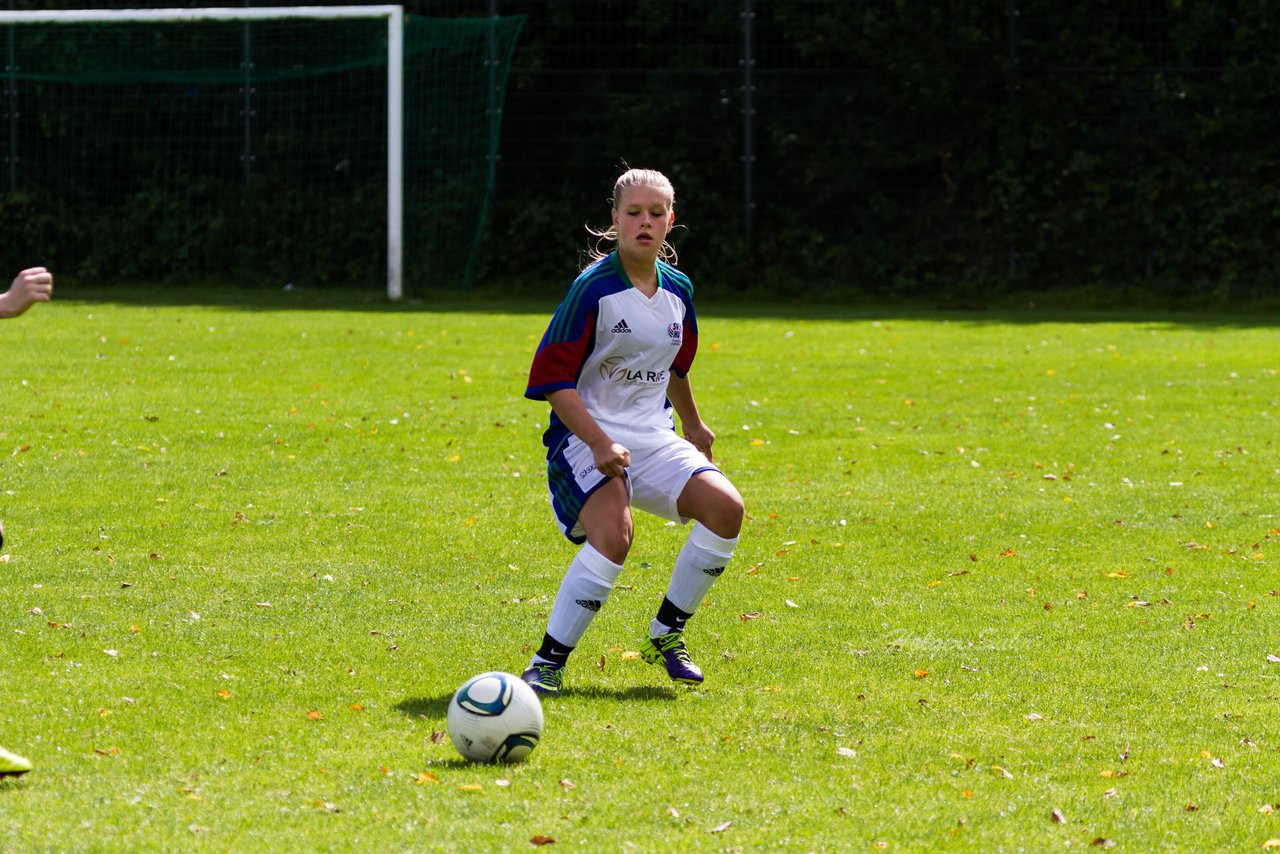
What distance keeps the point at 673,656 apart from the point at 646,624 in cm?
80

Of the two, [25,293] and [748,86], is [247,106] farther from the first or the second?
[25,293]

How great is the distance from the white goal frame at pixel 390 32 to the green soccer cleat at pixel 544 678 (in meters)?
16.6

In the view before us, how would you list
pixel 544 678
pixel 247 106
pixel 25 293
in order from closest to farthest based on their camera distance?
pixel 25 293, pixel 544 678, pixel 247 106

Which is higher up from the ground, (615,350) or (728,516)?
(615,350)

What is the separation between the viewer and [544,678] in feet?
18.4

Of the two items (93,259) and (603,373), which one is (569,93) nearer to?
(93,259)

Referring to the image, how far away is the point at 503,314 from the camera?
20625 millimetres

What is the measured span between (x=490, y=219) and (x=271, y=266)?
129 inches

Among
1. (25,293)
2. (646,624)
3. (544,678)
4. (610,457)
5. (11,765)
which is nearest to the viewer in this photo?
(11,765)

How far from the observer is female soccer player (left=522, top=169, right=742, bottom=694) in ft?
18.5

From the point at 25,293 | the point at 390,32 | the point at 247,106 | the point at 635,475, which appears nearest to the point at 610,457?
the point at 635,475

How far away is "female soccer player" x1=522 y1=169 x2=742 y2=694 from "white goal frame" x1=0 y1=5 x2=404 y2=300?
16.2 m

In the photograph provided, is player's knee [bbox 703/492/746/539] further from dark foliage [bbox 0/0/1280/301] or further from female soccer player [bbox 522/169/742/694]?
dark foliage [bbox 0/0/1280/301]

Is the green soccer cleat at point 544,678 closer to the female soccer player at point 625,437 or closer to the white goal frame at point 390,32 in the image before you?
the female soccer player at point 625,437
